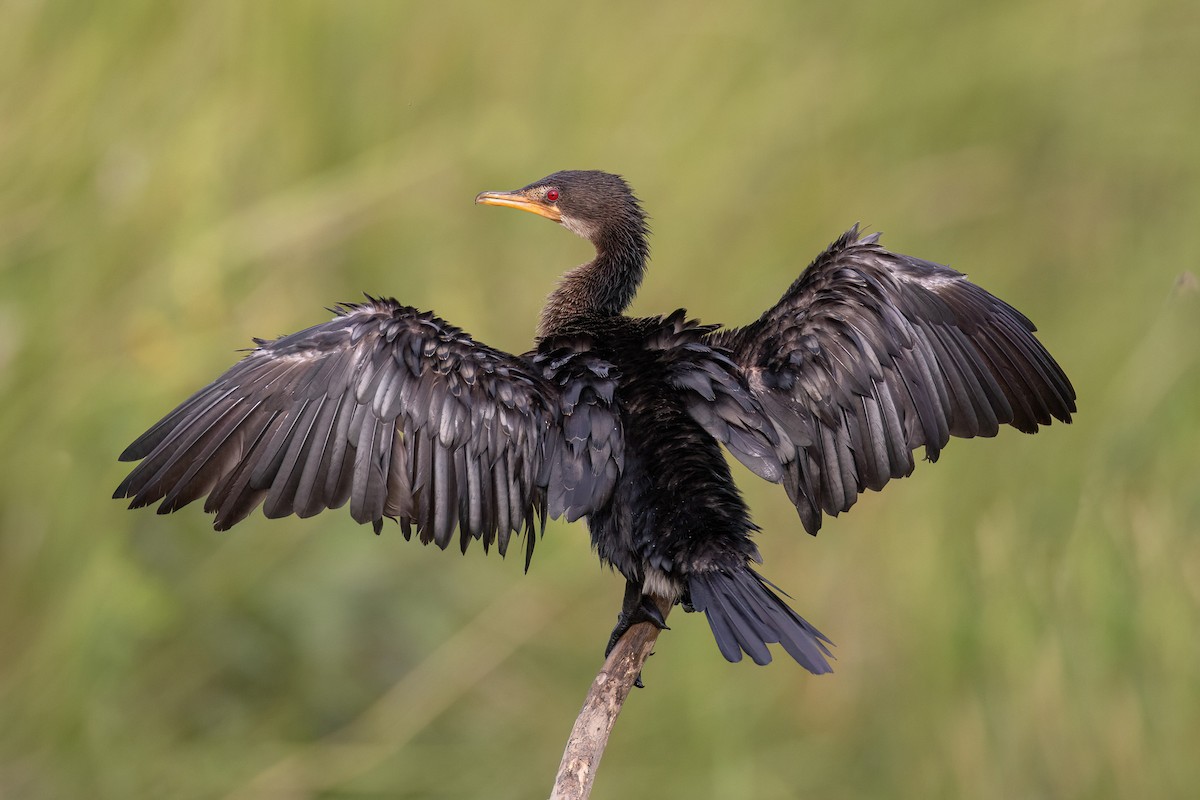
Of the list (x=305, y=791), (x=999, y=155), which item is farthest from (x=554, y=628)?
(x=999, y=155)

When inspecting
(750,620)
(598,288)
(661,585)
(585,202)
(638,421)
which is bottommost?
(750,620)

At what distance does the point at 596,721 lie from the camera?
9.23ft

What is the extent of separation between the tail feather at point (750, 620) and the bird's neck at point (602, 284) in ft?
3.51

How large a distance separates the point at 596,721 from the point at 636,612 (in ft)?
1.78

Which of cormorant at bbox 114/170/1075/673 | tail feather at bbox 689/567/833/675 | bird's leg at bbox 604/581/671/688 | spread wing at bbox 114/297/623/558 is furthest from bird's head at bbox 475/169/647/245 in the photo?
tail feather at bbox 689/567/833/675

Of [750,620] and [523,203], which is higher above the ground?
[523,203]

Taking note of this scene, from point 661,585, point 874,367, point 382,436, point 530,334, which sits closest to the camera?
point 382,436

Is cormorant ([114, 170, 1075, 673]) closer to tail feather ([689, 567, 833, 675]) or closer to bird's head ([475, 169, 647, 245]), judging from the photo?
tail feather ([689, 567, 833, 675])

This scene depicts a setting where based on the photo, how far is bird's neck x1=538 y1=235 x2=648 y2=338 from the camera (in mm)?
4006

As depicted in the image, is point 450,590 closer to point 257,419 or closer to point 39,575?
point 39,575

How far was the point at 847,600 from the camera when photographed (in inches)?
188

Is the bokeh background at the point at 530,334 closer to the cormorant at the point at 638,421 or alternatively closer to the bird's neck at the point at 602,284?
the bird's neck at the point at 602,284

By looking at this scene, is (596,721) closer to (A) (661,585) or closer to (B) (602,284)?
(A) (661,585)

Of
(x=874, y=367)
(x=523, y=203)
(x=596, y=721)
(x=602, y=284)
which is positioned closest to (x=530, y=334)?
(x=523, y=203)
